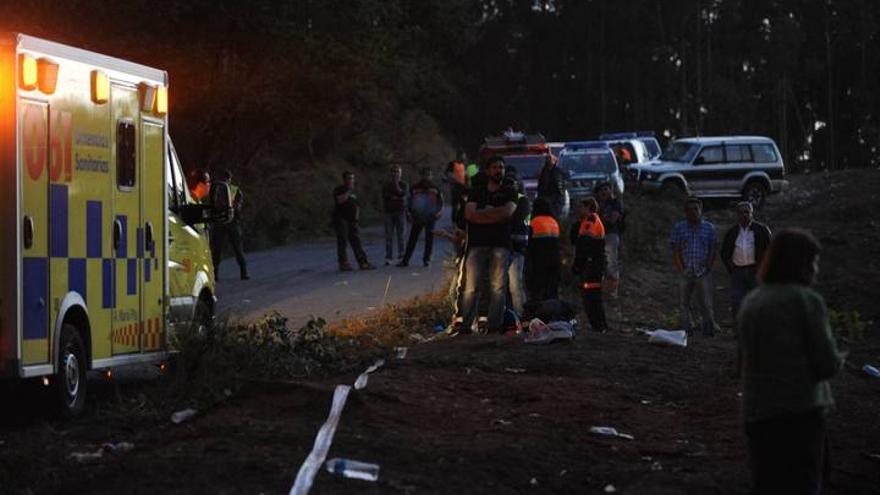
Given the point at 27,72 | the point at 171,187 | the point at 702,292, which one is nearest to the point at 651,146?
the point at 702,292

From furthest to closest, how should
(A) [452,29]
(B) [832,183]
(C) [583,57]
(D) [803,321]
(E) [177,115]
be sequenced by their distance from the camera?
(C) [583,57] < (A) [452,29] < (B) [832,183] < (E) [177,115] < (D) [803,321]

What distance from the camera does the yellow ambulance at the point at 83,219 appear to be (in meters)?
10.7

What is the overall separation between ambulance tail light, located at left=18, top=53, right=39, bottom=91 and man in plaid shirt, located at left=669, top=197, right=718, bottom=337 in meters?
10.6

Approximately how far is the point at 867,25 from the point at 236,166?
61617mm

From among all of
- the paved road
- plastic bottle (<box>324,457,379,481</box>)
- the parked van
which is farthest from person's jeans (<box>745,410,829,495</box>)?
the parked van

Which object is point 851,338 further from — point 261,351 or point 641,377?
point 261,351

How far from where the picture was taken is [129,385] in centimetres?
1429

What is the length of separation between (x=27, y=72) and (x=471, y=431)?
374 cm

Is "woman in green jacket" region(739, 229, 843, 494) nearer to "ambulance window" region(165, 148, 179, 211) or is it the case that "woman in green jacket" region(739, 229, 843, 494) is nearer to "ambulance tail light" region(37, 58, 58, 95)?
"ambulance tail light" region(37, 58, 58, 95)

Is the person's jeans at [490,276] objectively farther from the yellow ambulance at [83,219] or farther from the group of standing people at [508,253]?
the yellow ambulance at [83,219]

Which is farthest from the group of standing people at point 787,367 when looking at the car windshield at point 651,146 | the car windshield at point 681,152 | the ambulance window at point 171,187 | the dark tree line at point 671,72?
the dark tree line at point 671,72

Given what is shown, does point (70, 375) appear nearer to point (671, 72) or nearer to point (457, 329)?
point (457, 329)

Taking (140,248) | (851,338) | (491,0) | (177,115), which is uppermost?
(491,0)

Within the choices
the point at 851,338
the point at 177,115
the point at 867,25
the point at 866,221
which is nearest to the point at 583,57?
the point at 867,25
